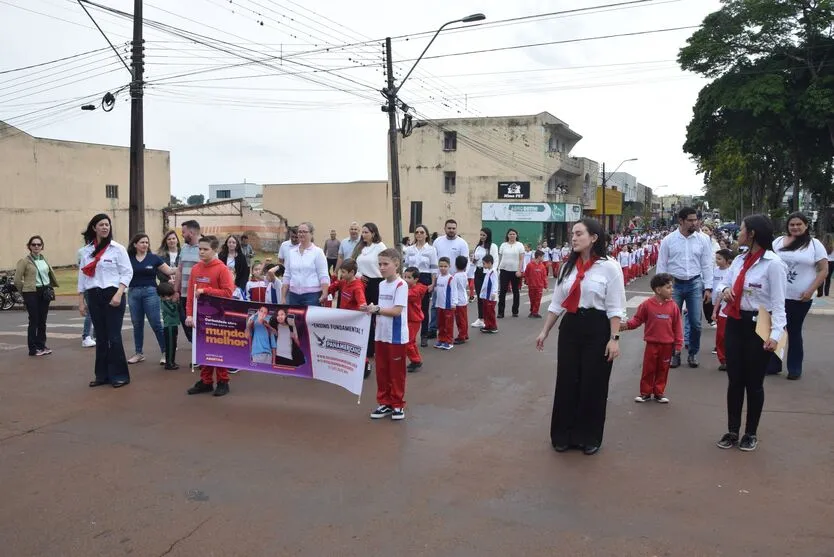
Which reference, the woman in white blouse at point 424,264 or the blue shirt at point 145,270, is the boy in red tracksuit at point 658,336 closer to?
the woman in white blouse at point 424,264

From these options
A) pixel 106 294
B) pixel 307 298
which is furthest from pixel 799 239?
pixel 106 294

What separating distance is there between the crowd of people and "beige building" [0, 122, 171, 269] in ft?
83.3

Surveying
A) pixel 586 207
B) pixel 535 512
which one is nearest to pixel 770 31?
pixel 586 207

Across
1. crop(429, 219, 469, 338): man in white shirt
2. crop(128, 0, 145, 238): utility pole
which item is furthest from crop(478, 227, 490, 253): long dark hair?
crop(128, 0, 145, 238): utility pole

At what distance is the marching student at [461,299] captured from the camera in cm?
1062

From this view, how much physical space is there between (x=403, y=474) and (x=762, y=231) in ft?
11.5

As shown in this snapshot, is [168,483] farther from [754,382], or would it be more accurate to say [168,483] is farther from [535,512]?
[754,382]

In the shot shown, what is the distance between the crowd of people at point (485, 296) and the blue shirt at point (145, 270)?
13mm

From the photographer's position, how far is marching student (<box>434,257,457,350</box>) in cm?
1041

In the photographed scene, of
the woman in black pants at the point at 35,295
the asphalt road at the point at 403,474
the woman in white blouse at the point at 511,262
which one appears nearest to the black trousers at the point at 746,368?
the asphalt road at the point at 403,474

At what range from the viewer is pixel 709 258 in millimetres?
8734

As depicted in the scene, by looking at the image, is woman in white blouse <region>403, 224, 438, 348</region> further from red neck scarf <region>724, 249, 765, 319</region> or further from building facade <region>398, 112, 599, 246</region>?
building facade <region>398, 112, 599, 246</region>

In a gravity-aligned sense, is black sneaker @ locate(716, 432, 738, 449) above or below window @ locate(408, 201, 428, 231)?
below

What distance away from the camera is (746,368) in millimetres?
5492
